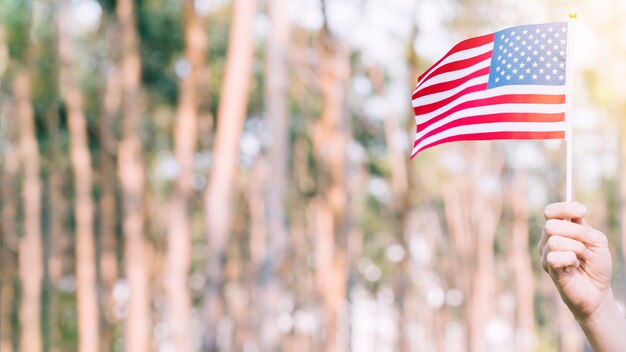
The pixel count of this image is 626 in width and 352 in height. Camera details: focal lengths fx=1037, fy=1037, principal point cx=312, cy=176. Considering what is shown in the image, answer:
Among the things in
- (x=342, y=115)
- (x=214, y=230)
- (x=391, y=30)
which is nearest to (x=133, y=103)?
(x=342, y=115)

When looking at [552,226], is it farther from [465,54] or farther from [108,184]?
[108,184]

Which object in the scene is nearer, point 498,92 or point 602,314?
point 602,314

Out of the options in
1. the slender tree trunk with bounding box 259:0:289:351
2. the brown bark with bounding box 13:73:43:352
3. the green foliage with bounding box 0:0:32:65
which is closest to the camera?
the slender tree trunk with bounding box 259:0:289:351

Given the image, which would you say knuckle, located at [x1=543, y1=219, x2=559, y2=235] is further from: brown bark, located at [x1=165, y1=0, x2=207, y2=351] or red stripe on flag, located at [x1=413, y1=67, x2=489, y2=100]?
brown bark, located at [x1=165, y1=0, x2=207, y2=351]

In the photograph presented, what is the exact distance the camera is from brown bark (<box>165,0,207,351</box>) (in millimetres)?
16500

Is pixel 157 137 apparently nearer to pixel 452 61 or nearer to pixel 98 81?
pixel 98 81

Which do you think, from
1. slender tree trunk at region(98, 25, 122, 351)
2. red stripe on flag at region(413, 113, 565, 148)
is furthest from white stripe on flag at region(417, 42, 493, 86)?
slender tree trunk at region(98, 25, 122, 351)

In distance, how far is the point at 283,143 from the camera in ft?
46.5

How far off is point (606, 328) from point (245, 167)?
30347 mm

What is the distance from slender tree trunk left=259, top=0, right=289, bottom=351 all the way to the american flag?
29.3ft

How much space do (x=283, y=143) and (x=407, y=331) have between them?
783cm

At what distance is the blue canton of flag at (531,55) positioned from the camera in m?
3.95

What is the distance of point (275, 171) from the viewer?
13977 mm

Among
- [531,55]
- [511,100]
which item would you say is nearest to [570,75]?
[531,55]
